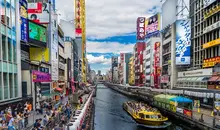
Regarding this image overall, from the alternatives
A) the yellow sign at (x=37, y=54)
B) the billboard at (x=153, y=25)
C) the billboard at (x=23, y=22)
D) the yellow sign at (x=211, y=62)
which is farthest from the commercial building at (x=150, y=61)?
the billboard at (x=23, y=22)

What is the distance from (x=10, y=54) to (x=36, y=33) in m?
14.1

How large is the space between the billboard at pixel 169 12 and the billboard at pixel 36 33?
142 feet

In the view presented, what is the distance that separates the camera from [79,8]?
181625 mm

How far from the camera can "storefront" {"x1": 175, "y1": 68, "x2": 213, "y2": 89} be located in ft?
171

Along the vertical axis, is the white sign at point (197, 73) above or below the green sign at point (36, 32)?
below

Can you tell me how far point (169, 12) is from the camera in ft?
259

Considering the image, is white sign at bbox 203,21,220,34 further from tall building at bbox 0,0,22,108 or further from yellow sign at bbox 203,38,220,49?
tall building at bbox 0,0,22,108

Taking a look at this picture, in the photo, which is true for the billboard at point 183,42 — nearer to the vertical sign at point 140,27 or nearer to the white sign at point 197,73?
the white sign at point 197,73

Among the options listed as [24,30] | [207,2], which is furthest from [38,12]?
[207,2]

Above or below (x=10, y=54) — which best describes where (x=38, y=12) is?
above

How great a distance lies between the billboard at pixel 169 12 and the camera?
75688 millimetres

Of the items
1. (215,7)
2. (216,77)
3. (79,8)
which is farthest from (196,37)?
(79,8)

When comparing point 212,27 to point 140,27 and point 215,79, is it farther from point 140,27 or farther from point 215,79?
Answer: point 140,27

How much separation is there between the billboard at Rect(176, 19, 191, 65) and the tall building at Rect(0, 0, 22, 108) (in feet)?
154
